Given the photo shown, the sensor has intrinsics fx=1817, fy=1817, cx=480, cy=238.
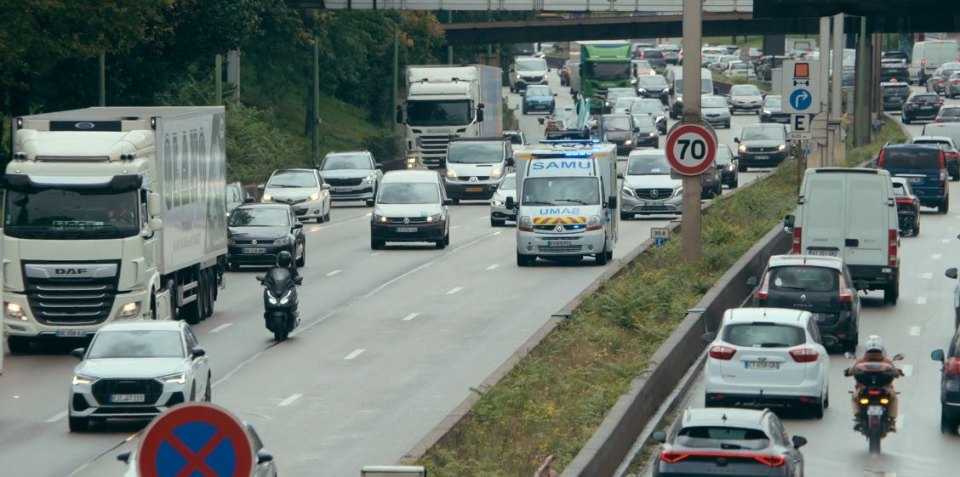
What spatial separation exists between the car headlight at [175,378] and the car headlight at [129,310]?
20.6ft

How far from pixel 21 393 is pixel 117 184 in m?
4.04

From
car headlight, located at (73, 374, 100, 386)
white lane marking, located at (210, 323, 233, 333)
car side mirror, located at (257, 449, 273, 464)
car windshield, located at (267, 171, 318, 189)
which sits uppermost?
car side mirror, located at (257, 449, 273, 464)

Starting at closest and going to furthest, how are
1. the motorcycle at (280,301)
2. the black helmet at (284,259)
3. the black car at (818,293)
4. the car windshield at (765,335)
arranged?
the car windshield at (765,335)
the black car at (818,293)
the motorcycle at (280,301)
the black helmet at (284,259)

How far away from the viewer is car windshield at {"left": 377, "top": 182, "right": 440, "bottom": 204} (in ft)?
143

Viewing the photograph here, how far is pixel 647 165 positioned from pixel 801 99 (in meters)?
8.06

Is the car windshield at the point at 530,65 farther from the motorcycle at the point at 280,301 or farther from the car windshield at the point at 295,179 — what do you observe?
the motorcycle at the point at 280,301

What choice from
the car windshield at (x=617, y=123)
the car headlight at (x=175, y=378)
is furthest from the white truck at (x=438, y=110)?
the car headlight at (x=175, y=378)

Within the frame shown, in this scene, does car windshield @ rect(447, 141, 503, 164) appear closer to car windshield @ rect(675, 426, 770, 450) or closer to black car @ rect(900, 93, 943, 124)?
car windshield @ rect(675, 426, 770, 450)

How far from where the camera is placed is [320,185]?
52.0 m

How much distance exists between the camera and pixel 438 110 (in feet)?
219

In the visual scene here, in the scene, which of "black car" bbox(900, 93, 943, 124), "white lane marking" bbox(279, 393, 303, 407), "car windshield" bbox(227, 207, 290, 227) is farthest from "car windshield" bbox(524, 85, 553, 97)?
"white lane marking" bbox(279, 393, 303, 407)

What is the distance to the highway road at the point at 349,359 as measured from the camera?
65.2ft

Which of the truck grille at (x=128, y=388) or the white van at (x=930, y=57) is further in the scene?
the white van at (x=930, y=57)

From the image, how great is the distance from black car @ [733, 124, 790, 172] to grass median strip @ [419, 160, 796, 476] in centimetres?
2966
